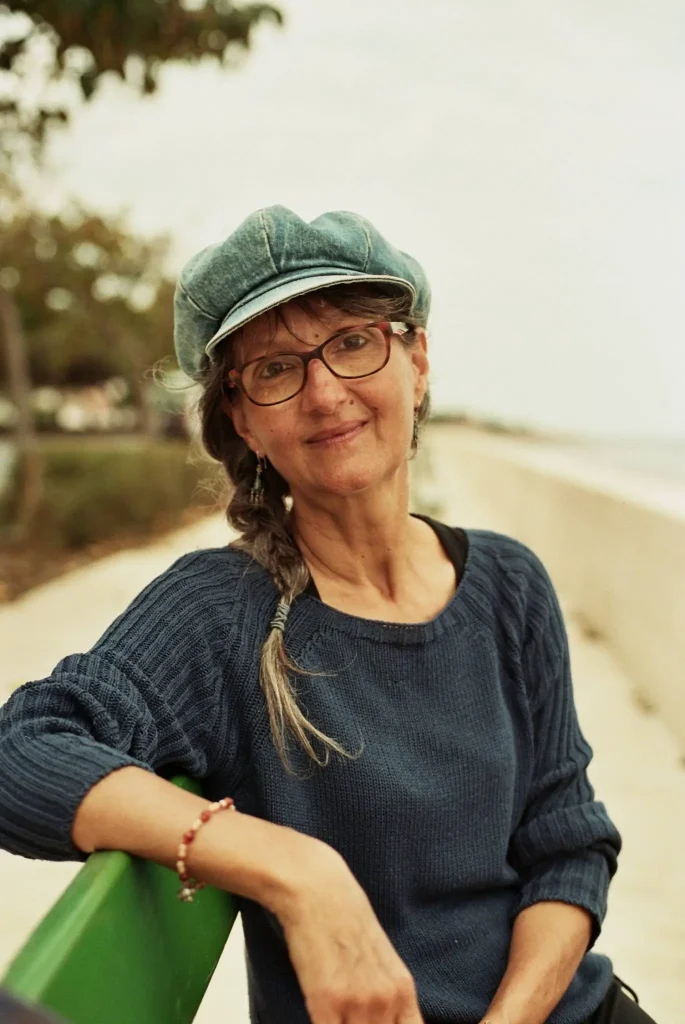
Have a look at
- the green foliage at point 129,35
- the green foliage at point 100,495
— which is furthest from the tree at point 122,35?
the green foliage at point 100,495

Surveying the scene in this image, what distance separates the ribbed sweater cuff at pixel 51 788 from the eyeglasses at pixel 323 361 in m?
0.68

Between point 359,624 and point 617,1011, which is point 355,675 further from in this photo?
point 617,1011

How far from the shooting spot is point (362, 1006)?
109 cm

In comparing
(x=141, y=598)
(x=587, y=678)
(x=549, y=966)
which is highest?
(x=141, y=598)

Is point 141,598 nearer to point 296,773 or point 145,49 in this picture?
point 296,773

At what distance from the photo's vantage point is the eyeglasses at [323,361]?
163cm

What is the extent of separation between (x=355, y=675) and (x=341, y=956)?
0.53 m

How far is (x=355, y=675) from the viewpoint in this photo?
1.58 m

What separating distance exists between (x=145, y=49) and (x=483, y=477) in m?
10.8

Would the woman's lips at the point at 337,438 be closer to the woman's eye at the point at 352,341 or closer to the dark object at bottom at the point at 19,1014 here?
the woman's eye at the point at 352,341

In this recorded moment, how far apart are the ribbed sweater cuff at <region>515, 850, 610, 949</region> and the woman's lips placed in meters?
0.82

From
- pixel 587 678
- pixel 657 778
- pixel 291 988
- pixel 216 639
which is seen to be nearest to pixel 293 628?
pixel 216 639

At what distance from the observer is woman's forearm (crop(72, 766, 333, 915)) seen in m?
1.15

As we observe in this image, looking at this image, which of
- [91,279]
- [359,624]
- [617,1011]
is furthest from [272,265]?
[91,279]
